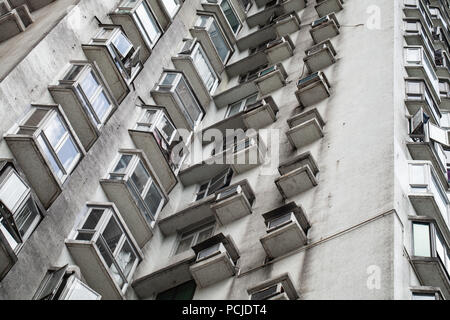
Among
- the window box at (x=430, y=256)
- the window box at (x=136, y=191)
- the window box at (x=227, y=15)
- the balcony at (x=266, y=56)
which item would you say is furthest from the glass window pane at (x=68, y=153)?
the window box at (x=227, y=15)

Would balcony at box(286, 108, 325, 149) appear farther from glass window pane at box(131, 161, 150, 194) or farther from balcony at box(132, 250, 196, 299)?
balcony at box(132, 250, 196, 299)

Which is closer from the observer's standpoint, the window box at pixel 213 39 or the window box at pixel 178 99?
the window box at pixel 178 99

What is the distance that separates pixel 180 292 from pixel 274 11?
1569cm

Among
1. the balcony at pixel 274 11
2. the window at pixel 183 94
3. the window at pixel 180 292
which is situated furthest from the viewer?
the balcony at pixel 274 11

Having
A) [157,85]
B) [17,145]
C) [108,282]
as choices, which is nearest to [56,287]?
[108,282]

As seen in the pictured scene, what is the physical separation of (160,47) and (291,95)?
14.7 feet

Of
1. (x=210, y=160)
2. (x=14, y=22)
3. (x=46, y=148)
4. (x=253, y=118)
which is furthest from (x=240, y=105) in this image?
(x=46, y=148)

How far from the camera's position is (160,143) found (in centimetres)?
2041

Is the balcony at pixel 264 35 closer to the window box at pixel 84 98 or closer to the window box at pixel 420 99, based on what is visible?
the window box at pixel 420 99

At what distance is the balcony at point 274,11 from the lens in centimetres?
2984

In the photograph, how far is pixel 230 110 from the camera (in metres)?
25.1

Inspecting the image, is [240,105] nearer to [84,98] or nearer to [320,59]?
[320,59]

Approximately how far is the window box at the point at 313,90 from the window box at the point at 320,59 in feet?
5.24
